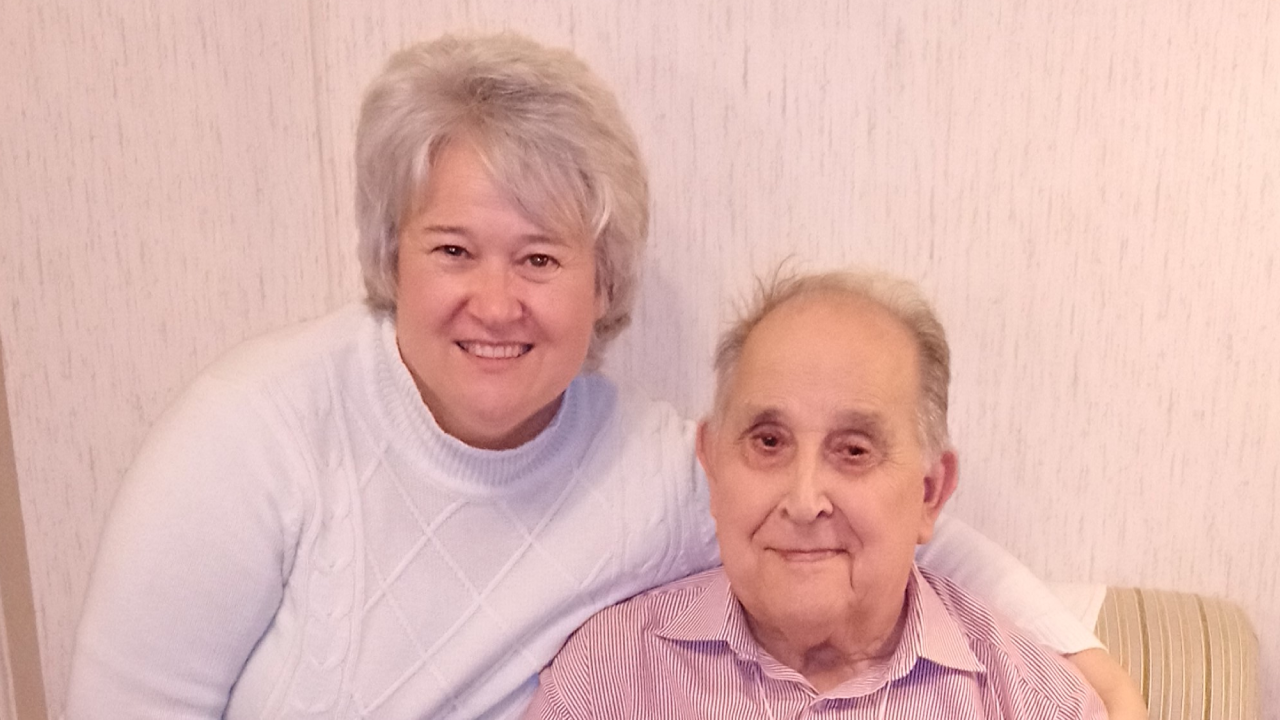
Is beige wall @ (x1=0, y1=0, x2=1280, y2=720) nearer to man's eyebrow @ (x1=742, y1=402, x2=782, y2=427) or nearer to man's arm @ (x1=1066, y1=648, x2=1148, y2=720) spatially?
man's arm @ (x1=1066, y1=648, x2=1148, y2=720)

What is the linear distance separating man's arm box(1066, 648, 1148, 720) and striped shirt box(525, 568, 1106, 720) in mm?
42

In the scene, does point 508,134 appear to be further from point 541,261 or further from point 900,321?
point 900,321

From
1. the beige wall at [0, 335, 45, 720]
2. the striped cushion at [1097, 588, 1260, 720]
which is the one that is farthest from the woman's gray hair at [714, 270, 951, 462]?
the beige wall at [0, 335, 45, 720]

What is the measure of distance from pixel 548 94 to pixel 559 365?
0.35 meters

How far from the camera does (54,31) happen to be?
5.78 ft

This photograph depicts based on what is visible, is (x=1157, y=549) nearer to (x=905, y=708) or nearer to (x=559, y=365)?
(x=905, y=708)

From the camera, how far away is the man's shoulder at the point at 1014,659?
55.3 inches

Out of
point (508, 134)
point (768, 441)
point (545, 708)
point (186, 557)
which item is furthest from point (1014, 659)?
point (186, 557)

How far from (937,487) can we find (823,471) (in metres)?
0.21

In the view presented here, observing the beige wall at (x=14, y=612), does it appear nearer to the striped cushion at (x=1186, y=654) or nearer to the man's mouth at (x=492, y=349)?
the man's mouth at (x=492, y=349)

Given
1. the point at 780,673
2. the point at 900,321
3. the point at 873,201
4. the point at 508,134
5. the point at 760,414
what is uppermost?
the point at 508,134

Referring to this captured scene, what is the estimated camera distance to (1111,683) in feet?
4.85

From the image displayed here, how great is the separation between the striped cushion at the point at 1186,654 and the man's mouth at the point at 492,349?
108 centimetres

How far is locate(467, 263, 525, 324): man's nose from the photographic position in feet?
4.31
